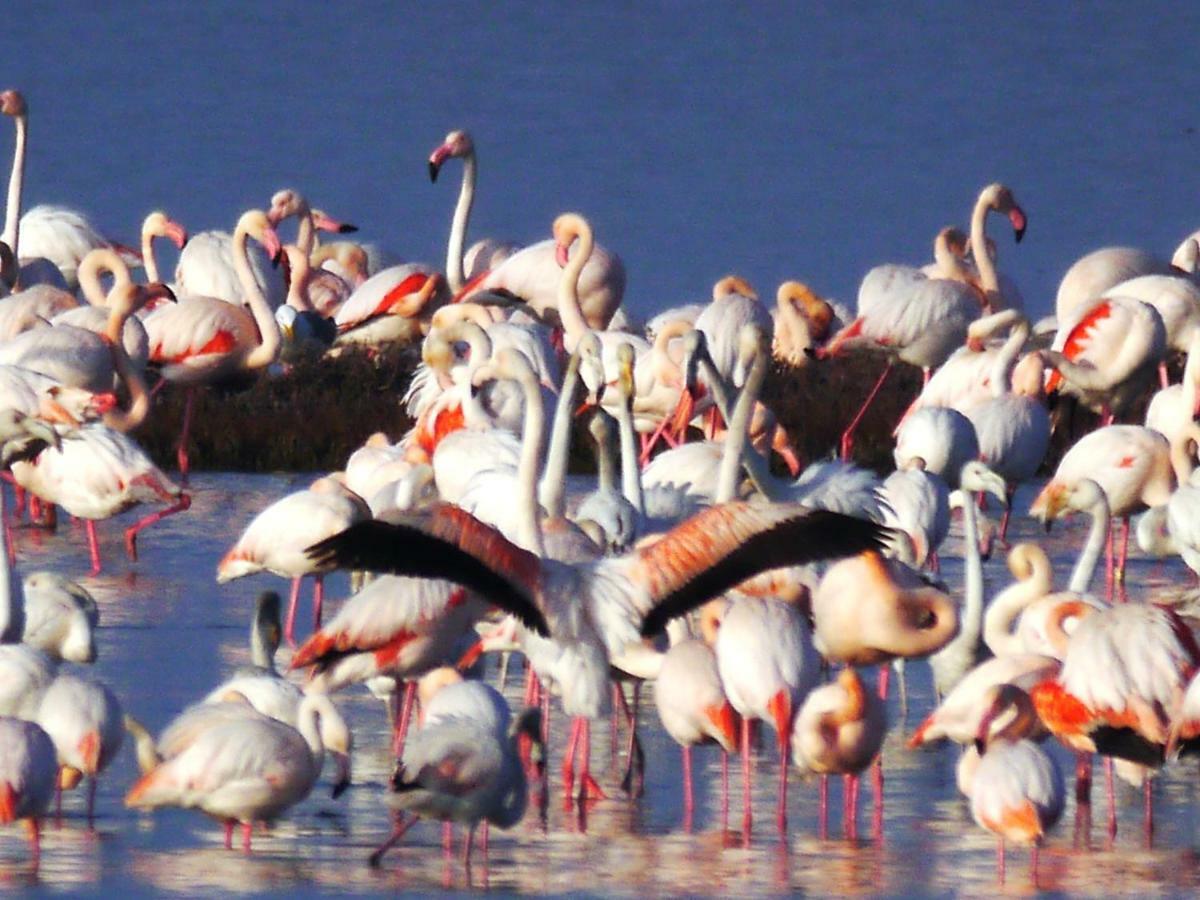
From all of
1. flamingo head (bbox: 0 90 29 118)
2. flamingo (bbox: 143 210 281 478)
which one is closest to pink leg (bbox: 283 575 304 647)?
flamingo (bbox: 143 210 281 478)

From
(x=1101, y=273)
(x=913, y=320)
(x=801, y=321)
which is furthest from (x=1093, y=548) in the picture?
(x=1101, y=273)

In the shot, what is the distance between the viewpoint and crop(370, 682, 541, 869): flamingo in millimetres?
6500

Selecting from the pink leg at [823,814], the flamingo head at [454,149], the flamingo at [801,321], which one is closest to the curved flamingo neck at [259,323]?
the flamingo at [801,321]

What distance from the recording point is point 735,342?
43.3ft

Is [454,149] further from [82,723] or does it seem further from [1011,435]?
[82,723]

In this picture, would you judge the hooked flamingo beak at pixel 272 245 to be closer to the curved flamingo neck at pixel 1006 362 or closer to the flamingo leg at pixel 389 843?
the curved flamingo neck at pixel 1006 362

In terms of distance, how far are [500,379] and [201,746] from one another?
433 cm

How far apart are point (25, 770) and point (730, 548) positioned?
5.86 ft

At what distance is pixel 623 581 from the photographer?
754cm

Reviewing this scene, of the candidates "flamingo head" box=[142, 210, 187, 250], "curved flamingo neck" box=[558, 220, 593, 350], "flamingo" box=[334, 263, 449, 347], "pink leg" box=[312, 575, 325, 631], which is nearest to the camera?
"pink leg" box=[312, 575, 325, 631]

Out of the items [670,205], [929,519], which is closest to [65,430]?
[929,519]

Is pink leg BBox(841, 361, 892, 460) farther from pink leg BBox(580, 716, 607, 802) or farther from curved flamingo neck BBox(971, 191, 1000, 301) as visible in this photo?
pink leg BBox(580, 716, 607, 802)

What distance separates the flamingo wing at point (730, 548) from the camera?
729 cm

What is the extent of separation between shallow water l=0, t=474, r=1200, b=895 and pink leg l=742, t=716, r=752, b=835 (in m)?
0.03
